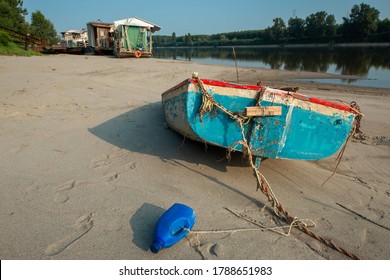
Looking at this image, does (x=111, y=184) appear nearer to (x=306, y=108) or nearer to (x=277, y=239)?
(x=277, y=239)

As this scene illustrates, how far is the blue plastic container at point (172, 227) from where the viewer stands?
215 cm

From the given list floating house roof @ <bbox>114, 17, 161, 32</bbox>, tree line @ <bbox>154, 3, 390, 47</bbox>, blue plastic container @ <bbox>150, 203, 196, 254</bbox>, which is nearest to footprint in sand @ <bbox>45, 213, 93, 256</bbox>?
blue plastic container @ <bbox>150, 203, 196, 254</bbox>

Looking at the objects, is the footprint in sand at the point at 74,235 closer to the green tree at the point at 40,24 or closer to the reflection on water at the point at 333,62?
the reflection on water at the point at 333,62

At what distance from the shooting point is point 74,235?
230cm

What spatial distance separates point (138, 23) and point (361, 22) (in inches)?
2372

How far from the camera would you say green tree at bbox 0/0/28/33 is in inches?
1174

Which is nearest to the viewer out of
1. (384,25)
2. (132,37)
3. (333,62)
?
(132,37)

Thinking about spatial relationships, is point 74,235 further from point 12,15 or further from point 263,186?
point 12,15

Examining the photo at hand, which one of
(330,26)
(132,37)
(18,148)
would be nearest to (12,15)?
(132,37)

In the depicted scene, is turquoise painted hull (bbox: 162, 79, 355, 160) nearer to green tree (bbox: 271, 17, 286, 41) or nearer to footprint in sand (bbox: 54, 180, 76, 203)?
footprint in sand (bbox: 54, 180, 76, 203)

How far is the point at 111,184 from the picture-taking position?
10.3 ft

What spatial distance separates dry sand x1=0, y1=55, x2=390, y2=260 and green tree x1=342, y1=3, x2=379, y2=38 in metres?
68.9

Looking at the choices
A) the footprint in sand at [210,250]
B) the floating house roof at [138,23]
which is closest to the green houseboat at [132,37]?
the floating house roof at [138,23]

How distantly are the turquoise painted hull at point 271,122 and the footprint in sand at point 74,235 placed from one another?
1546mm
